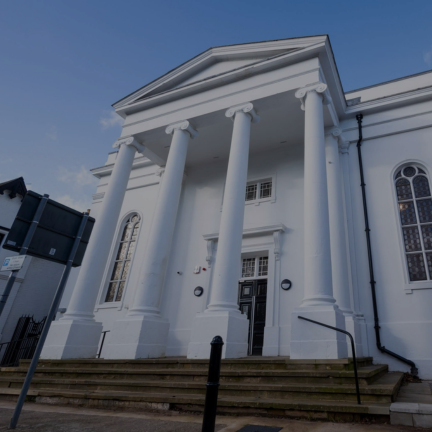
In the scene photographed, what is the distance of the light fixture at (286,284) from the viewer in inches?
386

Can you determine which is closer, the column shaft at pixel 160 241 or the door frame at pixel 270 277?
the column shaft at pixel 160 241

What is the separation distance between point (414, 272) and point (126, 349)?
7427 mm

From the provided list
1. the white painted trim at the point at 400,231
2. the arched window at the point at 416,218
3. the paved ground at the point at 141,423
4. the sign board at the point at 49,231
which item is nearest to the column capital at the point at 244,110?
the white painted trim at the point at 400,231

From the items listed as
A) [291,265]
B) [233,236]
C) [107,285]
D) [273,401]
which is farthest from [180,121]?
[273,401]

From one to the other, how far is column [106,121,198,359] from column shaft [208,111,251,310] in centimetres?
171

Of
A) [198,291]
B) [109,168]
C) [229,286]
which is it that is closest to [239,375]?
[229,286]

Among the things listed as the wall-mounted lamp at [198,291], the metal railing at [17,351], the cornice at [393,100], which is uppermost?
the cornice at [393,100]

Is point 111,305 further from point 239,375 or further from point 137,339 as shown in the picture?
point 239,375

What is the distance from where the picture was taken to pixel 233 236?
8.09m

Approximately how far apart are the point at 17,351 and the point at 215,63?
13.0 m

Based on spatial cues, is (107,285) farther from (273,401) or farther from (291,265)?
(273,401)

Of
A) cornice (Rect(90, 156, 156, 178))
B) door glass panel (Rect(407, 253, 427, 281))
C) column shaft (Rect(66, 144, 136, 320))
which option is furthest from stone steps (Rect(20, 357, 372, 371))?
cornice (Rect(90, 156, 156, 178))

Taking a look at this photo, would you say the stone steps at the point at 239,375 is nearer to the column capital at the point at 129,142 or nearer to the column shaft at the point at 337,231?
the column shaft at the point at 337,231

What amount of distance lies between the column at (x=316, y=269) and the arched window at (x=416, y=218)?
10.3 ft
